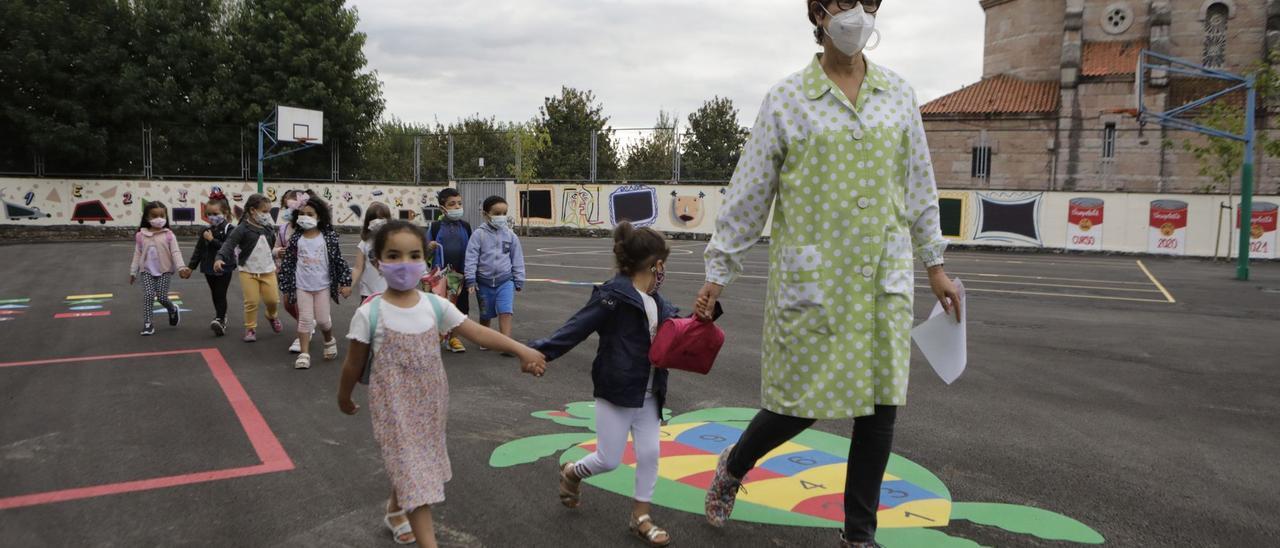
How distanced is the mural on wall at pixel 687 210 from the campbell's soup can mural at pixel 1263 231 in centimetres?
1828

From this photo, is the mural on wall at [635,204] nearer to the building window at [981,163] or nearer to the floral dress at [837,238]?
the building window at [981,163]

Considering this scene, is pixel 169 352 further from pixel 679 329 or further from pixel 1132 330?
pixel 1132 330

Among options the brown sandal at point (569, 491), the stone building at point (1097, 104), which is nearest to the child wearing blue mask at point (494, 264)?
the brown sandal at point (569, 491)

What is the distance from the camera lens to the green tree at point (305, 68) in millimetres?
39656

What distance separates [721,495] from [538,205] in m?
34.6

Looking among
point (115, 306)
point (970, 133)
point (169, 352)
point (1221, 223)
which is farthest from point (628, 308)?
point (970, 133)

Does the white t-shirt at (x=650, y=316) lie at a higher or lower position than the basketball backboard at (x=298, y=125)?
lower

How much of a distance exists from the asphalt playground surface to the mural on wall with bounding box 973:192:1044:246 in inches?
823

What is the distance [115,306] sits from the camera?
11.9 metres

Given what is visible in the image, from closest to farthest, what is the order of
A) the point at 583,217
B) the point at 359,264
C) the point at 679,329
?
the point at 679,329 < the point at 359,264 < the point at 583,217

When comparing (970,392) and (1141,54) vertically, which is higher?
(1141,54)

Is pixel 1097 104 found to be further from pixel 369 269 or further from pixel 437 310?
pixel 437 310

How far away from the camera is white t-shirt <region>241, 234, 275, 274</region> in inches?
353

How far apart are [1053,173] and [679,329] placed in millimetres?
43519
